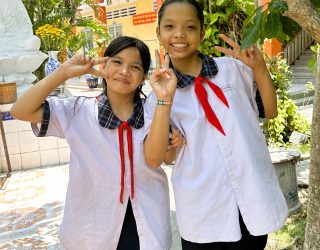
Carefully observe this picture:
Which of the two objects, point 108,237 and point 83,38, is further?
point 83,38

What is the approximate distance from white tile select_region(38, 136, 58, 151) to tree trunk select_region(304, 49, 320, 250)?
3.84m

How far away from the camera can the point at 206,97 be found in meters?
1.46

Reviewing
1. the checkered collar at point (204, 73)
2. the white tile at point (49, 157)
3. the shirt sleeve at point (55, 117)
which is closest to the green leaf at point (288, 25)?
the checkered collar at point (204, 73)

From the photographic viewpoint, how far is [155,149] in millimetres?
1457

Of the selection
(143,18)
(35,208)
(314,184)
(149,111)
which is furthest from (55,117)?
(143,18)

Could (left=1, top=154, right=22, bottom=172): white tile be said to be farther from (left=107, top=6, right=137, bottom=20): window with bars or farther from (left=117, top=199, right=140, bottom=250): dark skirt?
(left=107, top=6, right=137, bottom=20): window with bars

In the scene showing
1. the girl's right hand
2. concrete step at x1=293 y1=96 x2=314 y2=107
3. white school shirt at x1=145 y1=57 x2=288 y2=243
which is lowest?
concrete step at x1=293 y1=96 x2=314 y2=107

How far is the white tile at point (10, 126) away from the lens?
5.12m

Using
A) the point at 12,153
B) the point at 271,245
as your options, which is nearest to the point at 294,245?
the point at 271,245

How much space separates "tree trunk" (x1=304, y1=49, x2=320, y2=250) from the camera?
6.39 ft

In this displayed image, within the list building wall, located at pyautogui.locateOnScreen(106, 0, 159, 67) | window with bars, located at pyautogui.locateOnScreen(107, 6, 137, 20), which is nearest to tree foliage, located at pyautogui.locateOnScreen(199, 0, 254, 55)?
building wall, located at pyautogui.locateOnScreen(106, 0, 159, 67)

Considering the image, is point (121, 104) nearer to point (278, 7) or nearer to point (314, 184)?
point (278, 7)

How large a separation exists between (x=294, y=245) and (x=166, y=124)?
194cm

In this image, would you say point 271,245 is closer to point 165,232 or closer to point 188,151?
point 165,232
